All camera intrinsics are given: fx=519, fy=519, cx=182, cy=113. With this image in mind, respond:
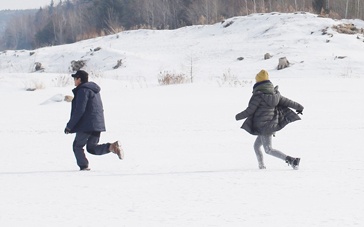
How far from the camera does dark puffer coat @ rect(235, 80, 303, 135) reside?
241 inches

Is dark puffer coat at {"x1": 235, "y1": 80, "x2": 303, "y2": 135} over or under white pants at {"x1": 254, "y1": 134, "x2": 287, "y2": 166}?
over

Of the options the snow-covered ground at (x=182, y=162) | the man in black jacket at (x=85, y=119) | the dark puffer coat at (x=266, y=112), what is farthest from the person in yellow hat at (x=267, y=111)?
the man in black jacket at (x=85, y=119)

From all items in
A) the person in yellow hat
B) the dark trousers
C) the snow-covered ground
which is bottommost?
the snow-covered ground

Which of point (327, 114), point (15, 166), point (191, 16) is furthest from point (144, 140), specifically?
point (191, 16)

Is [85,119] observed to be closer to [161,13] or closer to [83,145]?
[83,145]

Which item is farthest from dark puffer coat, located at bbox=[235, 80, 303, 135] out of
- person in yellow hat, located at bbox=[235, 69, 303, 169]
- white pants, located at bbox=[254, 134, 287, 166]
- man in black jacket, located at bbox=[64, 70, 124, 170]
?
man in black jacket, located at bbox=[64, 70, 124, 170]

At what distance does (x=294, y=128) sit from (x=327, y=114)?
1691 mm

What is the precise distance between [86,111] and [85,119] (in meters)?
0.10

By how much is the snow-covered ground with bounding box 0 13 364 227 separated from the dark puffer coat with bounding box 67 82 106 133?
0.57 m

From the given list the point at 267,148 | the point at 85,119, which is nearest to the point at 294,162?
the point at 267,148

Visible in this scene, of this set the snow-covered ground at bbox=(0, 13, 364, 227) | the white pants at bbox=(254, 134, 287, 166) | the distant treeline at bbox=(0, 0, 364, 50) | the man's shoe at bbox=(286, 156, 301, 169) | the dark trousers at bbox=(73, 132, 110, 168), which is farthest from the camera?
the distant treeline at bbox=(0, 0, 364, 50)

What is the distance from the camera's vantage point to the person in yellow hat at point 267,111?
611 cm

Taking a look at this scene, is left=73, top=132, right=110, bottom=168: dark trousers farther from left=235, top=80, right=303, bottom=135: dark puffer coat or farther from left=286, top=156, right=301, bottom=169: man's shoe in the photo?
left=286, top=156, right=301, bottom=169: man's shoe

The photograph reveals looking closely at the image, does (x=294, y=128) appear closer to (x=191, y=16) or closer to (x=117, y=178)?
(x=117, y=178)
